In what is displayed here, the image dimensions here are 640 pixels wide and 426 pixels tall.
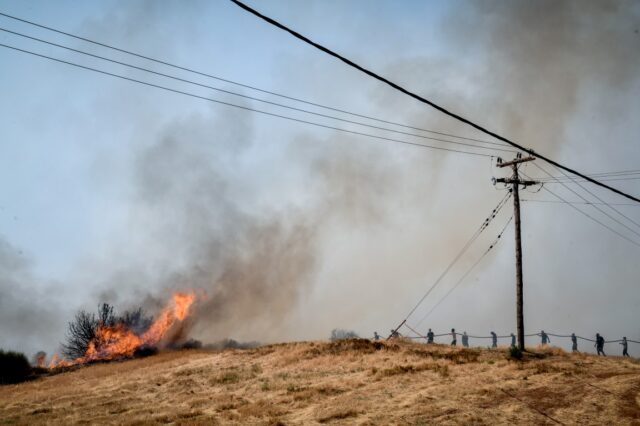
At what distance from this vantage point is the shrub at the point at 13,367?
32.2 metres

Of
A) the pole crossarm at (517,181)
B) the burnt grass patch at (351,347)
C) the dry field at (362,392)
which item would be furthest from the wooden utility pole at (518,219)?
the burnt grass patch at (351,347)

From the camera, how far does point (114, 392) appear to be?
21.0 m

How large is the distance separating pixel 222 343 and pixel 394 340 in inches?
1441

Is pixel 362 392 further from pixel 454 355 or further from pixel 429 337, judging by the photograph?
pixel 429 337

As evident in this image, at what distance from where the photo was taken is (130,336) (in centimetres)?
4625

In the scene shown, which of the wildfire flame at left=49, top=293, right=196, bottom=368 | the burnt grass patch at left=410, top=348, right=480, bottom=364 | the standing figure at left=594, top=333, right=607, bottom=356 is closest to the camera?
the burnt grass patch at left=410, top=348, right=480, bottom=364

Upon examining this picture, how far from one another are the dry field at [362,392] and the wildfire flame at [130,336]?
648 inches

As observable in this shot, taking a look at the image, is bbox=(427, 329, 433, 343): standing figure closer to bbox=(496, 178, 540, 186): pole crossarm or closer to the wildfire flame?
bbox=(496, 178, 540, 186): pole crossarm

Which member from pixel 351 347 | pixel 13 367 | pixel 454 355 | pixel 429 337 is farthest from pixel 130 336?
pixel 454 355

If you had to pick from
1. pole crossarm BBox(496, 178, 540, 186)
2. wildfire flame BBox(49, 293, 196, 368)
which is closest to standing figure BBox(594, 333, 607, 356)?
pole crossarm BBox(496, 178, 540, 186)

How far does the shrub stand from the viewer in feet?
106

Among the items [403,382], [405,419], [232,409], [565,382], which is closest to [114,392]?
[232,409]

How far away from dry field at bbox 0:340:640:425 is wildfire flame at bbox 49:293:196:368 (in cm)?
1646

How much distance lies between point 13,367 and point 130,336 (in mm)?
13322
